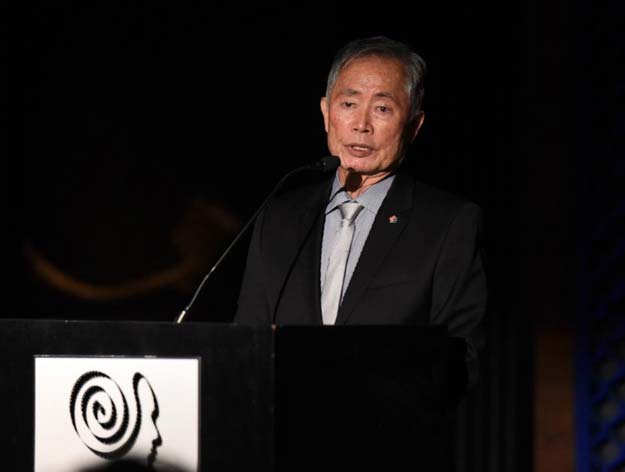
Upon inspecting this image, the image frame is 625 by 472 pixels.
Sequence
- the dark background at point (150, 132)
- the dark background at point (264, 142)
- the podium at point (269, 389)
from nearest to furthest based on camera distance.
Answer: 1. the podium at point (269, 389)
2. the dark background at point (264, 142)
3. the dark background at point (150, 132)

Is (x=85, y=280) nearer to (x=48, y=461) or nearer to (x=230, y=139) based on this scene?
(x=230, y=139)

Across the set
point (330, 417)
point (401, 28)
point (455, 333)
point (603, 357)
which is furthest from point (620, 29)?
point (330, 417)

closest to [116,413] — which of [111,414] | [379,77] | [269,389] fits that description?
[111,414]

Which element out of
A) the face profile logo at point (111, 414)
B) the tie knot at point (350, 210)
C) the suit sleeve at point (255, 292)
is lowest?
the face profile logo at point (111, 414)

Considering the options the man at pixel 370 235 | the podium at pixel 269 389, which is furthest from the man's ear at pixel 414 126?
the podium at pixel 269 389

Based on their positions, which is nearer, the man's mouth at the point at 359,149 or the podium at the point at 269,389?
the podium at the point at 269,389

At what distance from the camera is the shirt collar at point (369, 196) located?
167 centimetres

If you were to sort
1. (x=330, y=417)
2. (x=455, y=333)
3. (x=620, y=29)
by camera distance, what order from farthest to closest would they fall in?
(x=620, y=29) < (x=455, y=333) < (x=330, y=417)

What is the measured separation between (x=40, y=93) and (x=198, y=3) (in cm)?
60

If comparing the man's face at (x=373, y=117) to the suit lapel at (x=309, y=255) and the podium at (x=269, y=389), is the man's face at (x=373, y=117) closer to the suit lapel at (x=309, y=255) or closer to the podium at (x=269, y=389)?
the suit lapel at (x=309, y=255)

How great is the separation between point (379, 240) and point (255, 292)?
0.25 metres

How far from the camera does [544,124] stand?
10.3 ft

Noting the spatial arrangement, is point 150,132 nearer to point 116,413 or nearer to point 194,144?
point 194,144

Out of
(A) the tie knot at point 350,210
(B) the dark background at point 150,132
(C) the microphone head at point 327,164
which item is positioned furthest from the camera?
(B) the dark background at point 150,132
